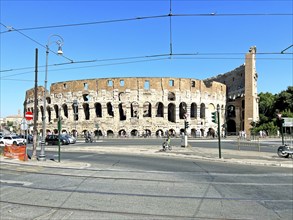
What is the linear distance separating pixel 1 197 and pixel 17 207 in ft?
4.37

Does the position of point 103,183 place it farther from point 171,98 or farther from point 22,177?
point 171,98

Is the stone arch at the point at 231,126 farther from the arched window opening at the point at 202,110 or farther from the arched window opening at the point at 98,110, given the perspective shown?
the arched window opening at the point at 98,110

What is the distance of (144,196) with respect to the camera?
8.24 metres

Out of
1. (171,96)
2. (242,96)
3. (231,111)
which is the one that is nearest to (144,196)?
(171,96)

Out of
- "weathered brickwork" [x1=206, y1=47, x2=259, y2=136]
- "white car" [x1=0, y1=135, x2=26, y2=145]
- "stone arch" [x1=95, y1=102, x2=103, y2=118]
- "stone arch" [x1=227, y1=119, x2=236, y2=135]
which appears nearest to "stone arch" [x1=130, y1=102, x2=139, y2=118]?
"stone arch" [x1=95, y1=102, x2=103, y2=118]

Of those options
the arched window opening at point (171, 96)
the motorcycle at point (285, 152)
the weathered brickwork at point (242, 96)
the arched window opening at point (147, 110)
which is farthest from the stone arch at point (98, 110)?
the motorcycle at point (285, 152)

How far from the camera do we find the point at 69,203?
7.41 metres

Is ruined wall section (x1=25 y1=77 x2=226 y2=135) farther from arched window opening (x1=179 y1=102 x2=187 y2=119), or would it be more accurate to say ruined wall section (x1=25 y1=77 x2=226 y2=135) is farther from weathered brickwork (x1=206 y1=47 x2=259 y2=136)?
weathered brickwork (x1=206 y1=47 x2=259 y2=136)

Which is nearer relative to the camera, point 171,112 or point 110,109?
point 110,109

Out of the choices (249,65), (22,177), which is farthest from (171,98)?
(22,177)

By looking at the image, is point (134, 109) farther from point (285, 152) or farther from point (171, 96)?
point (285, 152)

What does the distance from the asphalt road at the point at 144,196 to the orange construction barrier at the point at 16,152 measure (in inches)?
246

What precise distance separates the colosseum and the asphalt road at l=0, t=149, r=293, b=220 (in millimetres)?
51534

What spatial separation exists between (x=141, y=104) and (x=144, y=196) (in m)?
56.9
